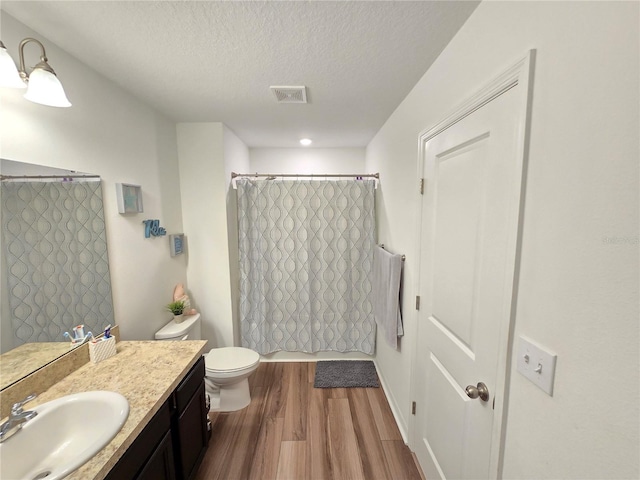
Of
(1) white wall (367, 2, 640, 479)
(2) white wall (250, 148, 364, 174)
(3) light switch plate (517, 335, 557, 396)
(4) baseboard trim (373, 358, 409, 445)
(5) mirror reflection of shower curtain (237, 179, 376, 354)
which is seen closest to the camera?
(1) white wall (367, 2, 640, 479)

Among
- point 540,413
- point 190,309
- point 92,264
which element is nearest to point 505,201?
point 540,413

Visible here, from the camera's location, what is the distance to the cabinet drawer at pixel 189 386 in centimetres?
125

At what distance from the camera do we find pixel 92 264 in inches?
55.2

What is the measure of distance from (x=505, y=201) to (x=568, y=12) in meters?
0.50

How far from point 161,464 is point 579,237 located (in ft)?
5.64

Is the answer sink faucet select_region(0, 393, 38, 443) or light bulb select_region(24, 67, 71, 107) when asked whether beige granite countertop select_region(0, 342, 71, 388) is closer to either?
sink faucet select_region(0, 393, 38, 443)

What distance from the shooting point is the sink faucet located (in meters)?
0.81

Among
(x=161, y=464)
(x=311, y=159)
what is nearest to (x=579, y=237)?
(x=161, y=464)

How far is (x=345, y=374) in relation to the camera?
2.49 meters

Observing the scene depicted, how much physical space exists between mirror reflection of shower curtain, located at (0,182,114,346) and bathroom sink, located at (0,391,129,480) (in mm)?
374

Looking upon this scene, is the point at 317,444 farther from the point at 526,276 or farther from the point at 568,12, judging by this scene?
the point at 568,12

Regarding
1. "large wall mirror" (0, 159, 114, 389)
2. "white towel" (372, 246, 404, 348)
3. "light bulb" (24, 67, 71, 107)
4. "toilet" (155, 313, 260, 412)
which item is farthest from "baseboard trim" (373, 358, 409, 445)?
"light bulb" (24, 67, 71, 107)

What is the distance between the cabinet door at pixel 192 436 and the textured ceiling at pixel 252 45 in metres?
1.85

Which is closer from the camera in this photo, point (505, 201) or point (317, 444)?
point (505, 201)
